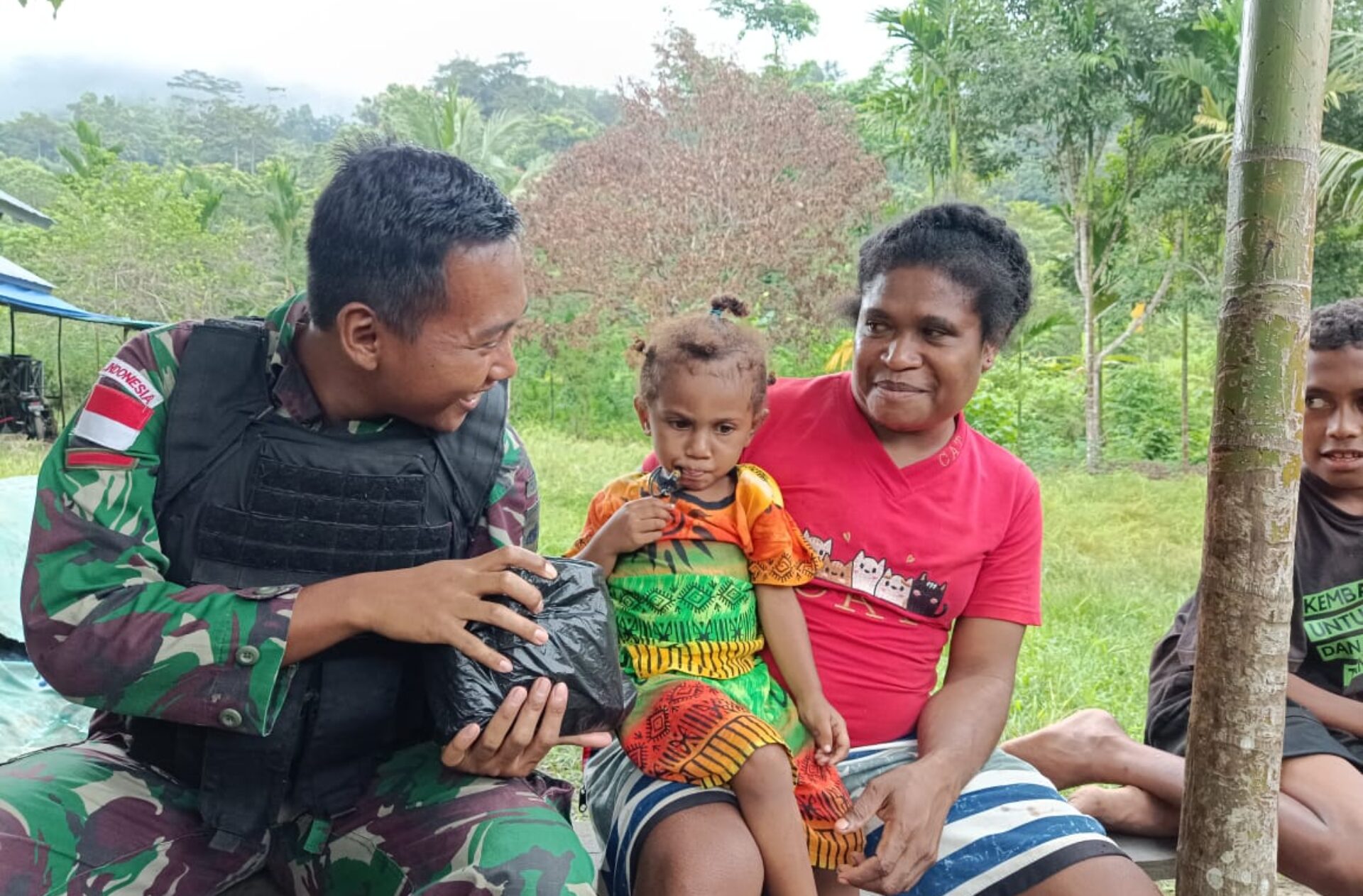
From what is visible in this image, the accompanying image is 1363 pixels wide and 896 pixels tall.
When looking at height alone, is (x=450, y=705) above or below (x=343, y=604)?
below

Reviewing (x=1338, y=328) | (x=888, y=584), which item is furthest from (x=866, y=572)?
(x=1338, y=328)

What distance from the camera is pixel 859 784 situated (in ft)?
7.16

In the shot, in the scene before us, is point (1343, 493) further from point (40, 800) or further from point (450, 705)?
point (40, 800)

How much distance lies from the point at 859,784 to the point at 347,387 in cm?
127

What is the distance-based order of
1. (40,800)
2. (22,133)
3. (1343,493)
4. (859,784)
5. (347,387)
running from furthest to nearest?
(22,133)
(1343,493)
(859,784)
(347,387)
(40,800)

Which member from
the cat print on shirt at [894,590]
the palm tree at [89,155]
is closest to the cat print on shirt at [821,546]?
the cat print on shirt at [894,590]

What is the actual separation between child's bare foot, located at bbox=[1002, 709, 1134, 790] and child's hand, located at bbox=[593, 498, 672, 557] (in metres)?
1.14

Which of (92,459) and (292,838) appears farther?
(292,838)

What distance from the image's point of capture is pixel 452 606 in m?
1.70

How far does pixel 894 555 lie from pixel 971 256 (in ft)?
2.13

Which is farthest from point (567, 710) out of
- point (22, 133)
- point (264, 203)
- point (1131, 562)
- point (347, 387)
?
point (22, 133)

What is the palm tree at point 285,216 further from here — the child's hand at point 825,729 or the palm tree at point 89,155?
the child's hand at point 825,729

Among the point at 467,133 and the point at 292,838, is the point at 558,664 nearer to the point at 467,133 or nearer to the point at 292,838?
the point at 292,838

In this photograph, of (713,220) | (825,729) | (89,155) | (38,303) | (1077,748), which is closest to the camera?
(825,729)
